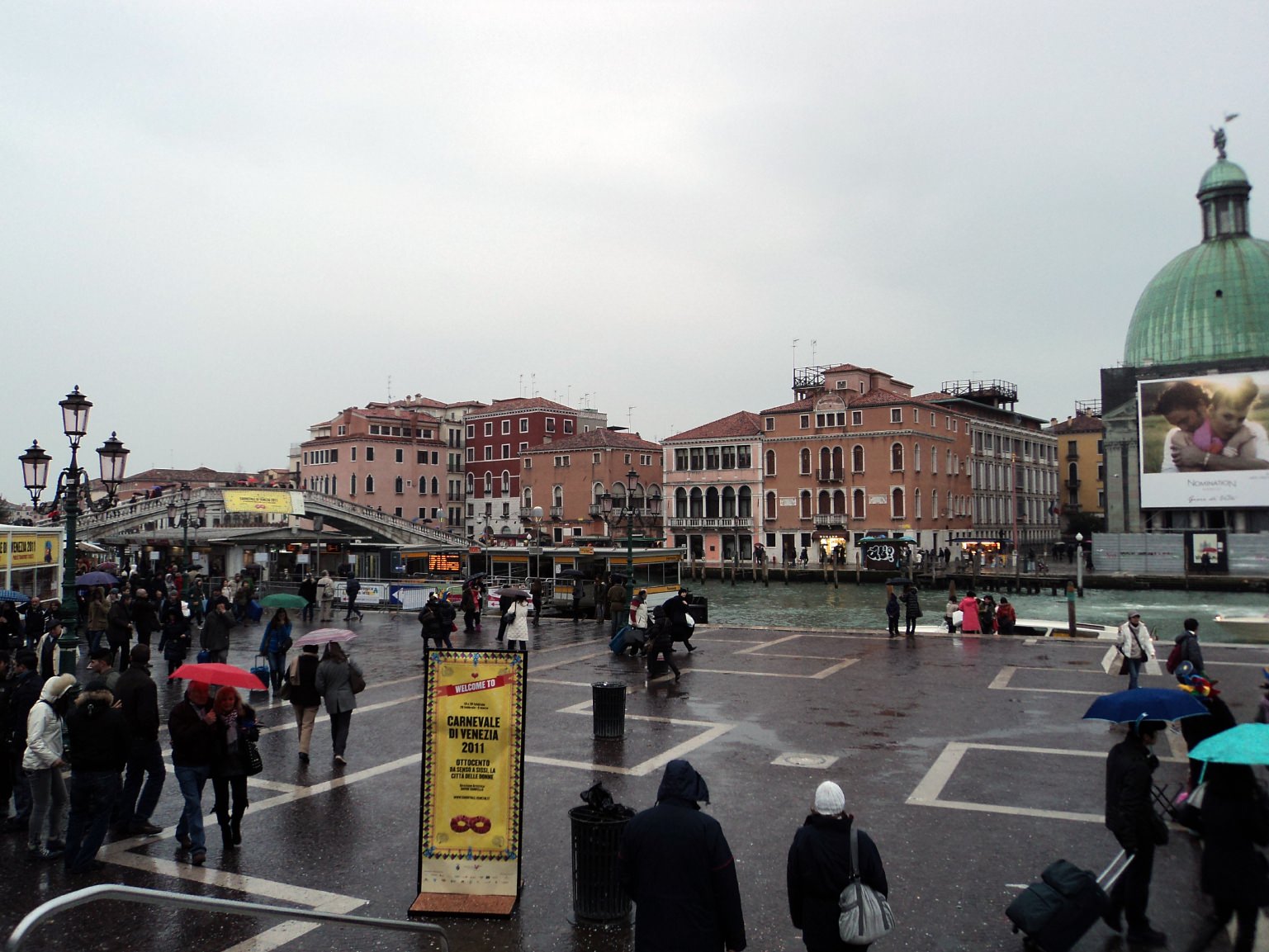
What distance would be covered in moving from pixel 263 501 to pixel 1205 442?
59249 millimetres

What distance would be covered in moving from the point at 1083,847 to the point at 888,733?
4462 millimetres

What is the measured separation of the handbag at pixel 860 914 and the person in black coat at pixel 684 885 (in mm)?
552

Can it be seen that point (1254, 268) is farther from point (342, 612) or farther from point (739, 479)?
point (342, 612)

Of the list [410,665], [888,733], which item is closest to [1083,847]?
[888,733]

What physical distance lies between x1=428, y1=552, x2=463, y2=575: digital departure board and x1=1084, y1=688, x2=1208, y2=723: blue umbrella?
3551 cm

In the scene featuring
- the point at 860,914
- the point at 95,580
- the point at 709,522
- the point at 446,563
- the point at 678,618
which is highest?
the point at 709,522

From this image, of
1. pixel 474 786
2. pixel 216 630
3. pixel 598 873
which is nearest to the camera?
pixel 598 873

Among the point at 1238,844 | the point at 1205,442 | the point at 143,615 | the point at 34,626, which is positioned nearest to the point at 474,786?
the point at 1238,844

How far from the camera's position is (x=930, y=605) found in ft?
157

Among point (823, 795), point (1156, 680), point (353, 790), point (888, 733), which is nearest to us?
point (823, 795)

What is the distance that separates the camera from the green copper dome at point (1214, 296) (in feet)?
220

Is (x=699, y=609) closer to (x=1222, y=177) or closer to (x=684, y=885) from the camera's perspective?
(x=684, y=885)

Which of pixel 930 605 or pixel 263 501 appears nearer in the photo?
pixel 930 605

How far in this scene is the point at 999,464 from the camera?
76500 millimetres
